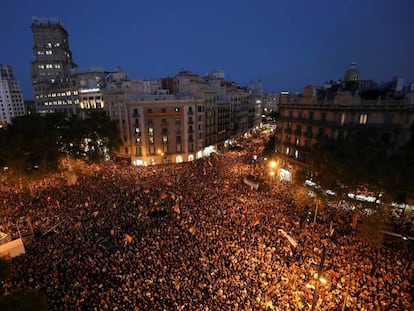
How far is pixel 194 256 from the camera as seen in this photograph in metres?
17.9

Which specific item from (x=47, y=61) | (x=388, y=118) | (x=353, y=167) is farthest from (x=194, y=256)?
(x=47, y=61)

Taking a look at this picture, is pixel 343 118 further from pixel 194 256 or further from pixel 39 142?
pixel 39 142

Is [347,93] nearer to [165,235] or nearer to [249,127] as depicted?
[165,235]

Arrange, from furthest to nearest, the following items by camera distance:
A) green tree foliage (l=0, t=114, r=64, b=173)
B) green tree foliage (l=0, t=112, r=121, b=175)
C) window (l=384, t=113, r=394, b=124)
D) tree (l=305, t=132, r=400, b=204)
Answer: green tree foliage (l=0, t=112, r=121, b=175) < green tree foliage (l=0, t=114, r=64, b=173) < window (l=384, t=113, r=394, b=124) < tree (l=305, t=132, r=400, b=204)

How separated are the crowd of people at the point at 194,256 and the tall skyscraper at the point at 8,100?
352ft

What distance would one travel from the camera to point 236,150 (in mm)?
59406

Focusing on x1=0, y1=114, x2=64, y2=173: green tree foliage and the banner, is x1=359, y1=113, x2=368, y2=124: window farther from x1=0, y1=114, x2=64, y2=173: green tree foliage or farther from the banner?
x1=0, y1=114, x2=64, y2=173: green tree foliage

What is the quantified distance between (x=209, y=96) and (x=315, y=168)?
39337mm

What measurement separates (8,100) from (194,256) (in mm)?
131315

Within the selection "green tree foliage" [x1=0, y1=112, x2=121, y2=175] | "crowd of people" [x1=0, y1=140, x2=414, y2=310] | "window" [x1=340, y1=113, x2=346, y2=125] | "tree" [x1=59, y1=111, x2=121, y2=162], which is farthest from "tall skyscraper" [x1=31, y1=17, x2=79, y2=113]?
"window" [x1=340, y1=113, x2=346, y2=125]

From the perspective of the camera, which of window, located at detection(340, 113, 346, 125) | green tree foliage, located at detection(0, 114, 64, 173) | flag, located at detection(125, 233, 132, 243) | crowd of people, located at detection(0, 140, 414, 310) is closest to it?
crowd of people, located at detection(0, 140, 414, 310)

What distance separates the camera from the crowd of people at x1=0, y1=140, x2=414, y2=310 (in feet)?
47.5

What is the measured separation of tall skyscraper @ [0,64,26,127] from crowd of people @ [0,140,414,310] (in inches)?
4224

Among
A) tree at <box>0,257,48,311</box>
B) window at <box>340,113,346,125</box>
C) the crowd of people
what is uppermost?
window at <box>340,113,346,125</box>
